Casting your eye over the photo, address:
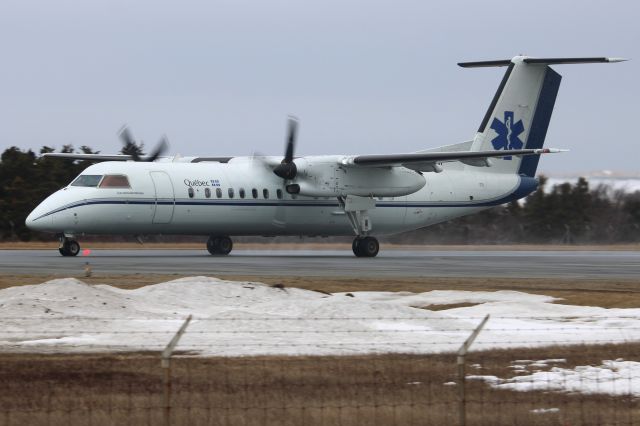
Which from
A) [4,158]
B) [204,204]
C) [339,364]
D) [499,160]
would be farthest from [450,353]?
[4,158]

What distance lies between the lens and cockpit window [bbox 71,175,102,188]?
1375 inches

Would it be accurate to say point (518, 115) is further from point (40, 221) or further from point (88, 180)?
point (40, 221)

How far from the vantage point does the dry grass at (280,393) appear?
10.7 m

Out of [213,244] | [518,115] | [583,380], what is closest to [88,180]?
[213,244]

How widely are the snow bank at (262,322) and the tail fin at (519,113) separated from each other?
22586mm

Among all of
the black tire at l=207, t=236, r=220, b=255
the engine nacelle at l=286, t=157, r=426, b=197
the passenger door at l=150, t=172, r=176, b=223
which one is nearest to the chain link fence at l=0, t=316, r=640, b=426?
the passenger door at l=150, t=172, r=176, b=223

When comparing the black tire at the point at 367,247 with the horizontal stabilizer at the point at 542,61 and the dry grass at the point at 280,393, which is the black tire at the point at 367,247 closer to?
the horizontal stabilizer at the point at 542,61

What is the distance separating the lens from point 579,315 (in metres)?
19.2

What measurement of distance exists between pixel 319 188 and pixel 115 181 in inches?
293

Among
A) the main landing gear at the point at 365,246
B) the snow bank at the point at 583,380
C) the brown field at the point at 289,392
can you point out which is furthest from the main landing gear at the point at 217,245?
the snow bank at the point at 583,380

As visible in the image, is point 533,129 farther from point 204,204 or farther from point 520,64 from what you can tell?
point 204,204

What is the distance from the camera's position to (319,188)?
38.4 metres

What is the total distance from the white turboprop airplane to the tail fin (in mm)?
40

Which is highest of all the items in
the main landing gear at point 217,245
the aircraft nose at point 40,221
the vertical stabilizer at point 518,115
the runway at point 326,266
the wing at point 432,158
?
the vertical stabilizer at point 518,115
